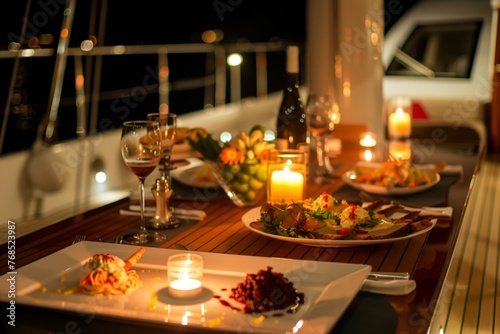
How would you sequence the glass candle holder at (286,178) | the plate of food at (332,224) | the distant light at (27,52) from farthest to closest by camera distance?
the distant light at (27,52) → the glass candle holder at (286,178) → the plate of food at (332,224)

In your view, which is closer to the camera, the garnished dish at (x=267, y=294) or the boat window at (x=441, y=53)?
the garnished dish at (x=267, y=294)

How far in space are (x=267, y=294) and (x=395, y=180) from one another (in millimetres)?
839

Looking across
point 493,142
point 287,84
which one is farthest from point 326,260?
point 493,142

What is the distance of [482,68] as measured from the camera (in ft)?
19.0

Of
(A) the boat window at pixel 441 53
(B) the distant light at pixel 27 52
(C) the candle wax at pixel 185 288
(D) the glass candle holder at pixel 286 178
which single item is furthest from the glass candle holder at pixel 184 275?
(A) the boat window at pixel 441 53

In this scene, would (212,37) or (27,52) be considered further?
(212,37)

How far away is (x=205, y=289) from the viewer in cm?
103

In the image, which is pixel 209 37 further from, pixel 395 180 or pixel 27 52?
pixel 395 180

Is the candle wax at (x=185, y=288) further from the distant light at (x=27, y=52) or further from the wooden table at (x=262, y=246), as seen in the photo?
the distant light at (x=27, y=52)

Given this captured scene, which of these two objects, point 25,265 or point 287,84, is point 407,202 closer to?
point 287,84

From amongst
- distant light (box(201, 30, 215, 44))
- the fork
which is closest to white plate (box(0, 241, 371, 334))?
the fork

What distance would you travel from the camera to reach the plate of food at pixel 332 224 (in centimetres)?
124

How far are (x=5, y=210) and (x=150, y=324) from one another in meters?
2.33

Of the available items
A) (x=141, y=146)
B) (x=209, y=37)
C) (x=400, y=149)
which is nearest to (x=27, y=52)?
(x=400, y=149)
